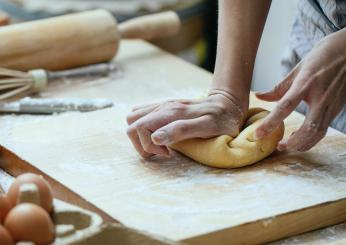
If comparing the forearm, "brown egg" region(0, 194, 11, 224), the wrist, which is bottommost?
the wrist

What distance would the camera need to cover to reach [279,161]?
4.25 ft

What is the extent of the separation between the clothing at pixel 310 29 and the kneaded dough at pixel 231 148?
0.81 feet

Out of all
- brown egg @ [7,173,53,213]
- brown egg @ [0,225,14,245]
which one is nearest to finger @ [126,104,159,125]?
brown egg @ [7,173,53,213]

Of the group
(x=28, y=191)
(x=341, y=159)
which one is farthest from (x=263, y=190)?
(x=28, y=191)

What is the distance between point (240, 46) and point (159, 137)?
0.25 meters

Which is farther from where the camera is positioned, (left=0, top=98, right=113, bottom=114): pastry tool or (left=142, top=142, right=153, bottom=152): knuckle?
(left=0, top=98, right=113, bottom=114): pastry tool

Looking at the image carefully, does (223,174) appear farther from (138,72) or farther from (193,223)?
(138,72)

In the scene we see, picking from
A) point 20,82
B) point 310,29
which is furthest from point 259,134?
point 20,82

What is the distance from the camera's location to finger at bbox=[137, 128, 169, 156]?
1.26 m

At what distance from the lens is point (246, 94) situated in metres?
1.35

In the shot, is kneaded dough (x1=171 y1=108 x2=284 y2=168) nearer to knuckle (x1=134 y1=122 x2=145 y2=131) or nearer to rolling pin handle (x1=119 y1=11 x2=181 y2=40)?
knuckle (x1=134 y1=122 x2=145 y2=131)

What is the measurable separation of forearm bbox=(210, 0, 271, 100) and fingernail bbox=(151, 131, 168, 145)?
16cm

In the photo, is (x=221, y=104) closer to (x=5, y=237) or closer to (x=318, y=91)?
(x=318, y=91)

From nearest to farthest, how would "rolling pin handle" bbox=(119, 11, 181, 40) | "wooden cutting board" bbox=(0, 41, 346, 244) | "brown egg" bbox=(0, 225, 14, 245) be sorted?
"brown egg" bbox=(0, 225, 14, 245) < "wooden cutting board" bbox=(0, 41, 346, 244) < "rolling pin handle" bbox=(119, 11, 181, 40)
